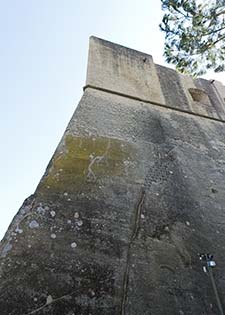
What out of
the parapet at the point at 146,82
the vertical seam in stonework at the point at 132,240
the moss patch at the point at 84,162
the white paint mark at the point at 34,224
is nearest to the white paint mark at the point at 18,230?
the white paint mark at the point at 34,224

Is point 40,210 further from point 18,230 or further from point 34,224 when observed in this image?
point 18,230

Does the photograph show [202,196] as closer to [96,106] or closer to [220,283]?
[220,283]

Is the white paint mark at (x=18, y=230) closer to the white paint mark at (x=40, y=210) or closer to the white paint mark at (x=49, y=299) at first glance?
the white paint mark at (x=40, y=210)

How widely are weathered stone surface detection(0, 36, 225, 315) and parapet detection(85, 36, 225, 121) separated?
4.36 feet

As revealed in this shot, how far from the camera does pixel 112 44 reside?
7934mm

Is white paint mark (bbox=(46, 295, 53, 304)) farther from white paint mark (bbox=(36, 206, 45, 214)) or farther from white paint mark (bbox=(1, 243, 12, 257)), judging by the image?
white paint mark (bbox=(36, 206, 45, 214))

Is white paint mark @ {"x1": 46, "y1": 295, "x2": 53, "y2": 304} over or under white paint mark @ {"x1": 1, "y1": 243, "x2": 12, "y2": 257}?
over

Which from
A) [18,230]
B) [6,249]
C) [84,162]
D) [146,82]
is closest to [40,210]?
[18,230]

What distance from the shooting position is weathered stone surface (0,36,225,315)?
2.78 meters

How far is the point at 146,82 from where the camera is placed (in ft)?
24.0

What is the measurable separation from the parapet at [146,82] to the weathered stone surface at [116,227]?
1330 millimetres

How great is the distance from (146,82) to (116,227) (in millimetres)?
4736

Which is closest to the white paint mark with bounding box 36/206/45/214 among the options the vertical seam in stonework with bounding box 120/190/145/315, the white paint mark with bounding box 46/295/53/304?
the white paint mark with bounding box 46/295/53/304

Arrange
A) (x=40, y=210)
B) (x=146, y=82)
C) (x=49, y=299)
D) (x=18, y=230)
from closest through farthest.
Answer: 1. (x=49, y=299)
2. (x=18, y=230)
3. (x=40, y=210)
4. (x=146, y=82)
